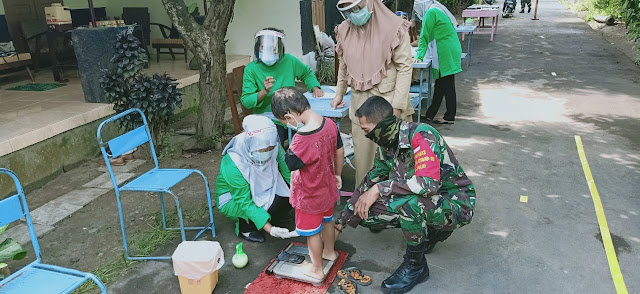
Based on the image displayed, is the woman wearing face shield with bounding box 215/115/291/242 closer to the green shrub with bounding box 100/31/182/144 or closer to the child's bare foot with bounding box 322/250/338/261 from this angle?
the child's bare foot with bounding box 322/250/338/261

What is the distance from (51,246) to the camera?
3.55 m

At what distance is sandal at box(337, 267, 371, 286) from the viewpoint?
9.68ft

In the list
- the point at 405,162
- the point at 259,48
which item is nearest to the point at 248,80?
the point at 259,48

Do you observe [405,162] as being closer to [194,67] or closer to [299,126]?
[299,126]

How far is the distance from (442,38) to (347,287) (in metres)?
3.60

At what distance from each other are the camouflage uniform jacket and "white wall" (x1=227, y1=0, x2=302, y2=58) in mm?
5569

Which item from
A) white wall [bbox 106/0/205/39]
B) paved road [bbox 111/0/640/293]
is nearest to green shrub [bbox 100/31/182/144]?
paved road [bbox 111/0/640/293]

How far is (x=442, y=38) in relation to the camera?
547 centimetres

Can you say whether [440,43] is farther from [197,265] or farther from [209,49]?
[197,265]

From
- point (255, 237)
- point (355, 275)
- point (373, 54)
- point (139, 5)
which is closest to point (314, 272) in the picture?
point (355, 275)

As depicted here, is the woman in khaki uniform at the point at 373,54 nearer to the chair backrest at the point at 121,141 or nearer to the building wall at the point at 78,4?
the chair backrest at the point at 121,141

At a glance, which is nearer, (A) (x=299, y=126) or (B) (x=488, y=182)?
(A) (x=299, y=126)

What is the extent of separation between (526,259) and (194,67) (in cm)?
580

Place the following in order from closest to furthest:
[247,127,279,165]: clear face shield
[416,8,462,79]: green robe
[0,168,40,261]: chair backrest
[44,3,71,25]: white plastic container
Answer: [0,168,40,261]: chair backrest < [247,127,279,165]: clear face shield < [416,8,462,79]: green robe < [44,3,71,25]: white plastic container
